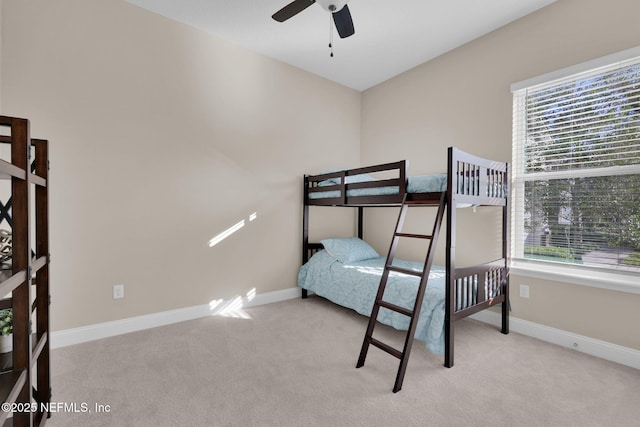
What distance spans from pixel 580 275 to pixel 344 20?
2.64 m

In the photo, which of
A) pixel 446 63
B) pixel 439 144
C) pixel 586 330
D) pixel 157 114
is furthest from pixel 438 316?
pixel 157 114

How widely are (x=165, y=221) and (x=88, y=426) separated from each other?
164 cm

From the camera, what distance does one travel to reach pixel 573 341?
2330 millimetres

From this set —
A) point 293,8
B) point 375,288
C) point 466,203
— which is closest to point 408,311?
point 375,288

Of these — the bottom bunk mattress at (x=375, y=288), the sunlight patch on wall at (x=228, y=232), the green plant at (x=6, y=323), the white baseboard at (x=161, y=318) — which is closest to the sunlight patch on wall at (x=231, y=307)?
the white baseboard at (x=161, y=318)

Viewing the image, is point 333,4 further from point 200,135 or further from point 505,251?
point 505,251

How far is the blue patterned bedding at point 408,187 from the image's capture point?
223 cm

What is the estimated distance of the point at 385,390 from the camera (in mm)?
1791

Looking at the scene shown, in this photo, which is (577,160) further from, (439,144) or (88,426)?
(88,426)

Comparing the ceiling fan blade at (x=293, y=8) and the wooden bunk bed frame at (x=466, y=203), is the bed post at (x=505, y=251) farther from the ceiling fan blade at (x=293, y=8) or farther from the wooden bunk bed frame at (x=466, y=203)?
the ceiling fan blade at (x=293, y=8)

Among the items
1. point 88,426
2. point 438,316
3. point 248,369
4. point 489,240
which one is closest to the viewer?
point 88,426

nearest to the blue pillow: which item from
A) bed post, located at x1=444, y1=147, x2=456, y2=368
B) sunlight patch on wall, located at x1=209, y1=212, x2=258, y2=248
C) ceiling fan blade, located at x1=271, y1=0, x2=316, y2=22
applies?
sunlight patch on wall, located at x1=209, y1=212, x2=258, y2=248

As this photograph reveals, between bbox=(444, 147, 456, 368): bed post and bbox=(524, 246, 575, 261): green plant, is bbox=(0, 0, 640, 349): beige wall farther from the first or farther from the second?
bbox=(444, 147, 456, 368): bed post

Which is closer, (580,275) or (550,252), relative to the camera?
(580,275)
